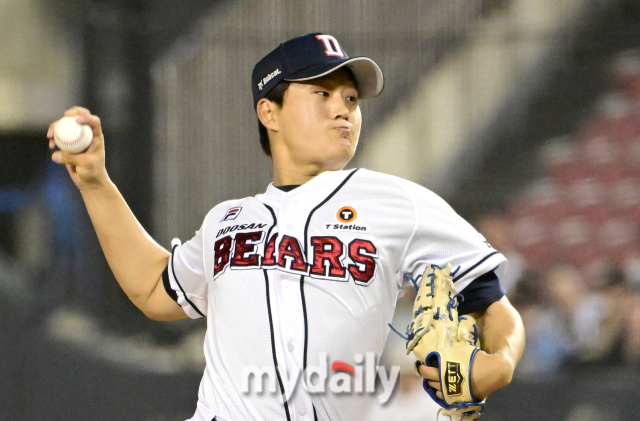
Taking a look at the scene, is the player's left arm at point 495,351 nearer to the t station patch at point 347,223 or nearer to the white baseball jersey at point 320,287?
the white baseball jersey at point 320,287

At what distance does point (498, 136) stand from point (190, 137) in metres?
1.57

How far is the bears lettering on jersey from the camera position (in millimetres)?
1329

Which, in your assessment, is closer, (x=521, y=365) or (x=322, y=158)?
→ (x=322, y=158)

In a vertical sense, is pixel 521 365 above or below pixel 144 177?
below

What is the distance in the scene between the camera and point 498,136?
366 centimetres

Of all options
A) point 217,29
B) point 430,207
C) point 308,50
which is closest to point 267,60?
point 308,50

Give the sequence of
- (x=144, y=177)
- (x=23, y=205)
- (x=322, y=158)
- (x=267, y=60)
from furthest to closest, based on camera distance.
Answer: (x=144, y=177) → (x=23, y=205) → (x=267, y=60) → (x=322, y=158)

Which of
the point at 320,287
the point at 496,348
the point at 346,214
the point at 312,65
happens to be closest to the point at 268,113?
the point at 312,65

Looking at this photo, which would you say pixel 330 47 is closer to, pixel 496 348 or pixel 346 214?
pixel 346 214

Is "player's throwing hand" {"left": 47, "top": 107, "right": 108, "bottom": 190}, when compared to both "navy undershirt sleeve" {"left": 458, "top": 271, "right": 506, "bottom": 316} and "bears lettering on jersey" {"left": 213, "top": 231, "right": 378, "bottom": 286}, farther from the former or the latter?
"navy undershirt sleeve" {"left": 458, "top": 271, "right": 506, "bottom": 316}

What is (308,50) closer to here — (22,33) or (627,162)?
(22,33)

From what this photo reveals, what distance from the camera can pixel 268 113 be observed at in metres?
1.68

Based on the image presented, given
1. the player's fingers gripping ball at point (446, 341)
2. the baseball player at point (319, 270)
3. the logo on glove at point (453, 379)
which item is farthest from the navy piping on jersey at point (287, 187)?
the logo on glove at point (453, 379)

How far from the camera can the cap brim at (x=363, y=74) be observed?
1536 millimetres
